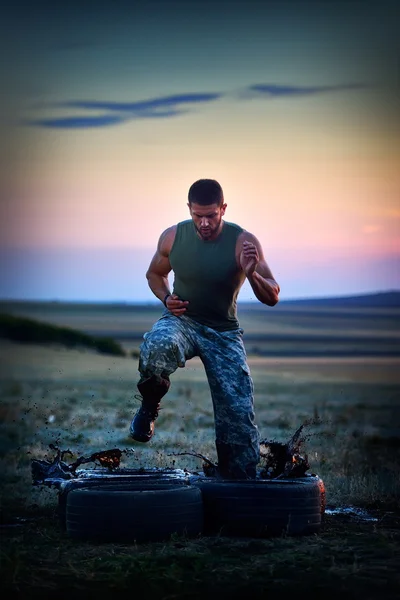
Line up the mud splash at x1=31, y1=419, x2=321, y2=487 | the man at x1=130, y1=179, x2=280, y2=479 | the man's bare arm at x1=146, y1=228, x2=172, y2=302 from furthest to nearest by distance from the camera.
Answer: the man's bare arm at x1=146, y1=228, x2=172, y2=302 → the man at x1=130, y1=179, x2=280, y2=479 → the mud splash at x1=31, y1=419, x2=321, y2=487

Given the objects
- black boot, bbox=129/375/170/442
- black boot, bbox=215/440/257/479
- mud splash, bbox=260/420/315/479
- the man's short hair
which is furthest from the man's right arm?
mud splash, bbox=260/420/315/479

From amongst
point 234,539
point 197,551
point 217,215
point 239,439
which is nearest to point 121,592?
point 197,551

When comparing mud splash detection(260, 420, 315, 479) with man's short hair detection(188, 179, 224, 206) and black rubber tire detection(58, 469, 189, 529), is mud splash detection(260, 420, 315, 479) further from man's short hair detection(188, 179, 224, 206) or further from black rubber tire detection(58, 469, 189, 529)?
man's short hair detection(188, 179, 224, 206)

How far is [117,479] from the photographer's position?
9570 mm

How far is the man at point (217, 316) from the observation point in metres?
10.8

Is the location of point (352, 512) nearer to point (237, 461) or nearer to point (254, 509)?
point (237, 461)

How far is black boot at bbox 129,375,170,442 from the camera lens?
10.3 m

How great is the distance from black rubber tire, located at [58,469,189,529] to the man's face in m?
2.20

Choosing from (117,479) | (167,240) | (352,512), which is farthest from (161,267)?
(352,512)

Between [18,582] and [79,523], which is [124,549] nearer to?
[79,523]

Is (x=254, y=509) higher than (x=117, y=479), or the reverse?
(x=117, y=479)

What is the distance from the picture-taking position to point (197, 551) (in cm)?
820

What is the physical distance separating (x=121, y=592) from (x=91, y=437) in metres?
10.4

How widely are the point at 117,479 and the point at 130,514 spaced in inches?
42.2
